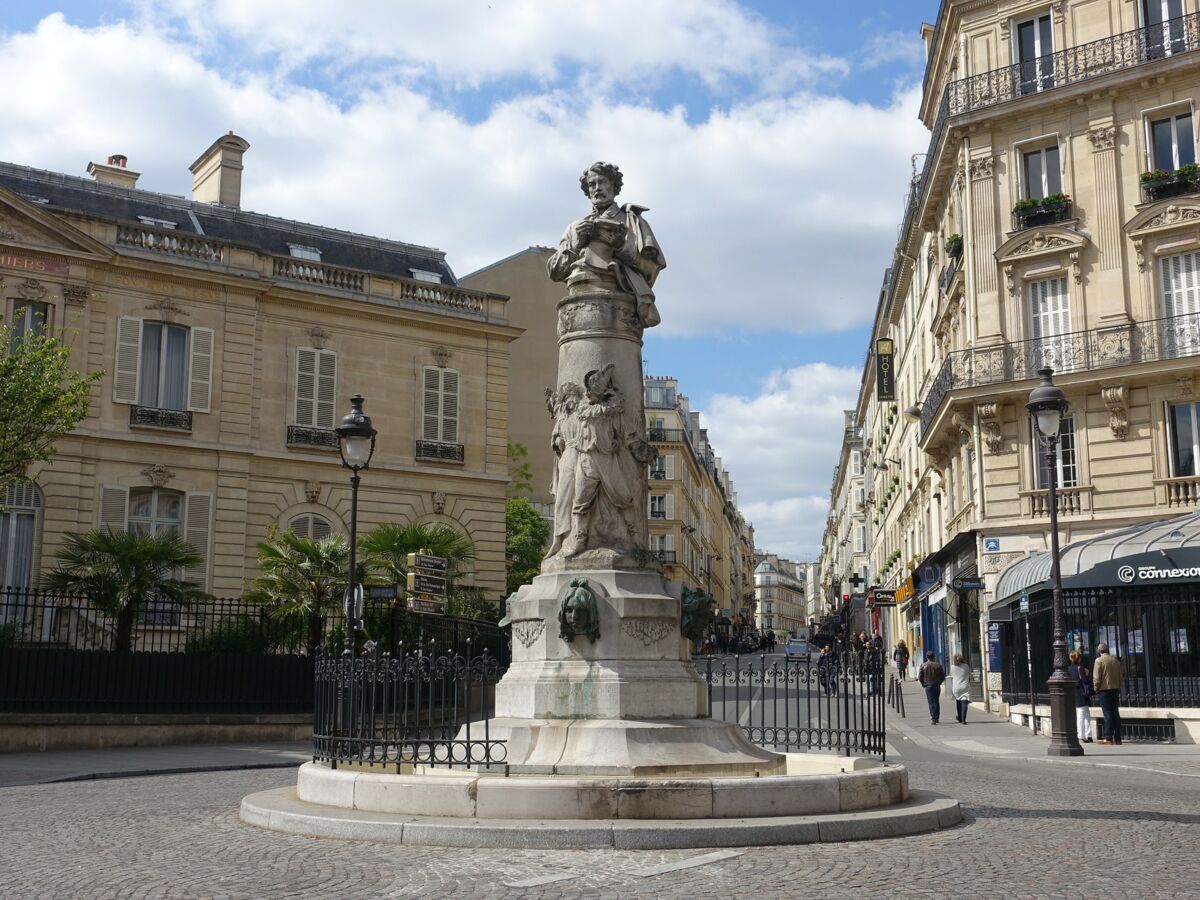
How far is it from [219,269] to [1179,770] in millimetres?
22891

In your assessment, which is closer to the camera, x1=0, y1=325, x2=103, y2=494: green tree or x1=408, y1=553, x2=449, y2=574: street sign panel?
x1=0, y1=325, x2=103, y2=494: green tree

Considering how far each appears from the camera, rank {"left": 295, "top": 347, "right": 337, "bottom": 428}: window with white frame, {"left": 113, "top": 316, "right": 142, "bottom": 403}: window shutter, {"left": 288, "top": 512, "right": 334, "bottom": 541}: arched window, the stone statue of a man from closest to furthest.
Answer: the stone statue of a man → {"left": 113, "top": 316, "right": 142, "bottom": 403}: window shutter → {"left": 288, "top": 512, "right": 334, "bottom": 541}: arched window → {"left": 295, "top": 347, "right": 337, "bottom": 428}: window with white frame

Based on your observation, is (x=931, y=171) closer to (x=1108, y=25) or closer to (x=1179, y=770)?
(x=1108, y=25)

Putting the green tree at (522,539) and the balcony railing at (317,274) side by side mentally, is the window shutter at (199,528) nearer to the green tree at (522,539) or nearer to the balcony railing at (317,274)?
the balcony railing at (317,274)

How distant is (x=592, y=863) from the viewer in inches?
297

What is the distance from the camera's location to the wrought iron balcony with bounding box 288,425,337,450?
3039cm

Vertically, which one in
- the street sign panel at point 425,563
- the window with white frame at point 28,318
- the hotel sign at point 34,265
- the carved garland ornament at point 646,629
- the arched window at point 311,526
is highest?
the hotel sign at point 34,265

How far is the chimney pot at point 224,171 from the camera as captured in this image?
3503cm

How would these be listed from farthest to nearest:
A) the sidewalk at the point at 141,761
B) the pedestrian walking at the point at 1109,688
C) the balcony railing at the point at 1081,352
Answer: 1. the balcony railing at the point at 1081,352
2. the pedestrian walking at the point at 1109,688
3. the sidewalk at the point at 141,761

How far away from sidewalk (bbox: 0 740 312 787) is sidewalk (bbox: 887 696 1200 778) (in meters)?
9.32

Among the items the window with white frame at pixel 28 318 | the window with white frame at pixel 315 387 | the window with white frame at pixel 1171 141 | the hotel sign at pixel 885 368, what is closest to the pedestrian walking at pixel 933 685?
the window with white frame at pixel 1171 141

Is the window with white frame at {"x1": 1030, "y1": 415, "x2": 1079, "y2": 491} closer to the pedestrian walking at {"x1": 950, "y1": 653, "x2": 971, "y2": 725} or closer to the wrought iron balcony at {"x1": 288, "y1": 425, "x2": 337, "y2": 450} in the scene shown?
the pedestrian walking at {"x1": 950, "y1": 653, "x2": 971, "y2": 725}

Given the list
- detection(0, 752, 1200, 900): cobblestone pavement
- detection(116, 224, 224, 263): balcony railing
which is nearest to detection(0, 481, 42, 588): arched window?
detection(116, 224, 224, 263): balcony railing

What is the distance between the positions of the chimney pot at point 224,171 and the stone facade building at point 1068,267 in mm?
19200
